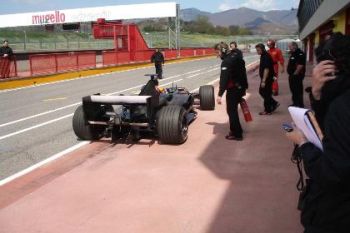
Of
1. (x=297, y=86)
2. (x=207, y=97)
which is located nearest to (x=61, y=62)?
(x=207, y=97)

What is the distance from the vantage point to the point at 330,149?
1.74 meters

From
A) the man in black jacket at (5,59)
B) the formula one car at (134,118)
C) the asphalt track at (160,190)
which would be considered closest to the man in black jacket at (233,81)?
the asphalt track at (160,190)

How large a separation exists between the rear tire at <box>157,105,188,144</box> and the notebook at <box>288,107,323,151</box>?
173 inches

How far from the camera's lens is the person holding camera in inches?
356

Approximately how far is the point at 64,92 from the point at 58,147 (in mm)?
8382

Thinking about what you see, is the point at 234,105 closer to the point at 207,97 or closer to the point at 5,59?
the point at 207,97

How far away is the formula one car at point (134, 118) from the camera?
654 centimetres

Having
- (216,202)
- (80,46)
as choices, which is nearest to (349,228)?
(216,202)

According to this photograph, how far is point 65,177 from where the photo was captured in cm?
535

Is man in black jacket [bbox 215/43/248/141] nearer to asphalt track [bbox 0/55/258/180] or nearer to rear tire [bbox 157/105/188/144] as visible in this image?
rear tire [bbox 157/105/188/144]

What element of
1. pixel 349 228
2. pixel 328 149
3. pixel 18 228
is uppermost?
pixel 328 149

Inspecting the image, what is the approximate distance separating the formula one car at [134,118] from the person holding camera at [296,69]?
3.31 metres

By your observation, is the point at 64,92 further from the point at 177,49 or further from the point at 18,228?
the point at 177,49

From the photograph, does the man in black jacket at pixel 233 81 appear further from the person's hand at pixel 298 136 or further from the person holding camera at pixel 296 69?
the person's hand at pixel 298 136
